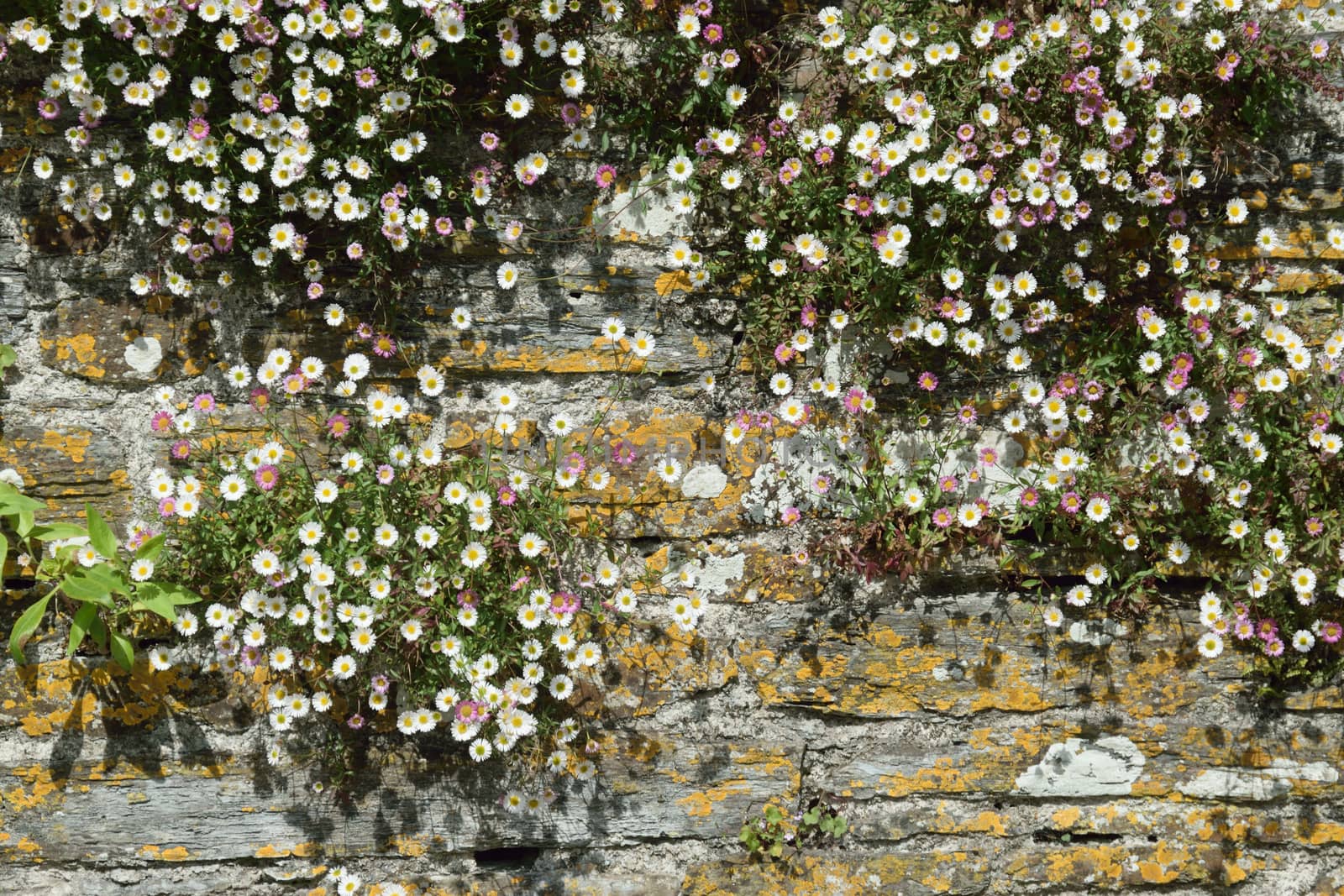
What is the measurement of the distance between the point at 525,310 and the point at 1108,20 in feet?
6.31

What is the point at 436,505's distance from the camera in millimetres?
2662

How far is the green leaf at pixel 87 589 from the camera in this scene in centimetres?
248

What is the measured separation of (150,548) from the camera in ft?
8.39

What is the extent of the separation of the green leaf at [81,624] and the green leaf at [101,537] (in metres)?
0.17

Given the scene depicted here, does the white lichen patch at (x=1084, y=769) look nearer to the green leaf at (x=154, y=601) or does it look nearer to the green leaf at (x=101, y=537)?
the green leaf at (x=154, y=601)

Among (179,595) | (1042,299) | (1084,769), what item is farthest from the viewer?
(1084,769)

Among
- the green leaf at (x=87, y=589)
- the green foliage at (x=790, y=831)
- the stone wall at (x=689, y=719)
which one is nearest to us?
the green leaf at (x=87, y=589)

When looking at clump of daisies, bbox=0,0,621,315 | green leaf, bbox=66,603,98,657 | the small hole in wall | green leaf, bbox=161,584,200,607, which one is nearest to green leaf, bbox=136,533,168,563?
green leaf, bbox=161,584,200,607

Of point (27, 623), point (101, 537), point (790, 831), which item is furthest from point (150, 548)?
point (790, 831)

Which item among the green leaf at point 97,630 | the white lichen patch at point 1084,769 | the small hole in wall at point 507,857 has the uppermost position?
the green leaf at point 97,630

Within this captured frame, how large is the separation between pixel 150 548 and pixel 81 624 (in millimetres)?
299

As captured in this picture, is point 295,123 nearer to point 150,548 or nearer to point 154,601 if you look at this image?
point 150,548

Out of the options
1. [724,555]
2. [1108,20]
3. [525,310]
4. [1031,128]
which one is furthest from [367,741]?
[1108,20]

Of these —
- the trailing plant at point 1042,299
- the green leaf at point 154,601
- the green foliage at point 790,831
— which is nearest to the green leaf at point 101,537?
the green leaf at point 154,601
